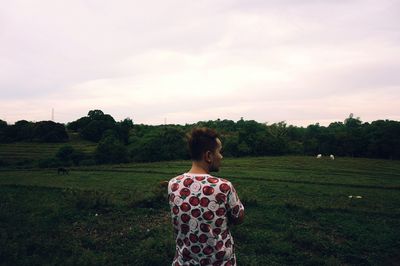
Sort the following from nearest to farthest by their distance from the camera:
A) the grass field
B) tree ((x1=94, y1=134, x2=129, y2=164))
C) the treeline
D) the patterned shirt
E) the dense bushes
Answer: the patterned shirt → the grass field → tree ((x1=94, y1=134, x2=129, y2=164)) → the treeline → the dense bushes

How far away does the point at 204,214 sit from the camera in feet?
10.5

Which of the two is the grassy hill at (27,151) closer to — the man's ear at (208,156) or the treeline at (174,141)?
the treeline at (174,141)

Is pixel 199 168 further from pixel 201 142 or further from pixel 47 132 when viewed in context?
pixel 47 132

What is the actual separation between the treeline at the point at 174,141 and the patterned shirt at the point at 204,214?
220ft

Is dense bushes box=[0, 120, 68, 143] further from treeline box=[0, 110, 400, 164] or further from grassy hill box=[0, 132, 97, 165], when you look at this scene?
grassy hill box=[0, 132, 97, 165]

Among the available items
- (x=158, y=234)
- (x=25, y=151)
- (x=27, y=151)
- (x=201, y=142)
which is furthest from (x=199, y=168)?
(x=27, y=151)

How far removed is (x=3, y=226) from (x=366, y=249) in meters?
12.9

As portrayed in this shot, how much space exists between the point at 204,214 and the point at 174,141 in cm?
8048

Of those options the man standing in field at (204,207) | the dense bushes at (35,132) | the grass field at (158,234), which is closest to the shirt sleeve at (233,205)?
the man standing in field at (204,207)

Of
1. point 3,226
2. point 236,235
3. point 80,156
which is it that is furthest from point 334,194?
point 80,156

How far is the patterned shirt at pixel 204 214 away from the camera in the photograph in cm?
318

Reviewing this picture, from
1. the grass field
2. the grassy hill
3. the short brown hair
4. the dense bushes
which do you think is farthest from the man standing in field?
the dense bushes

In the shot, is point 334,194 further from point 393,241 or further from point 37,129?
point 37,129

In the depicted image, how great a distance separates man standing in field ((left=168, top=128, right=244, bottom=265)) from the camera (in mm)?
3184
